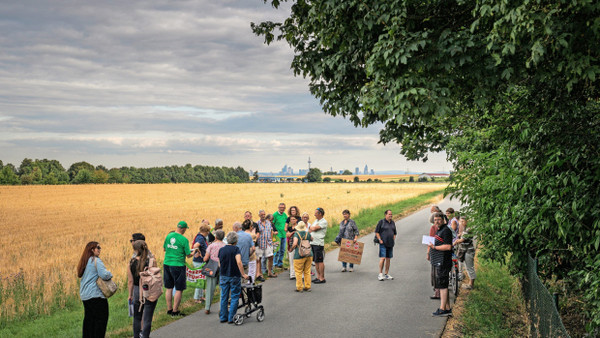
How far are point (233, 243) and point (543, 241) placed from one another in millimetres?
5613

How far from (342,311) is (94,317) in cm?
481

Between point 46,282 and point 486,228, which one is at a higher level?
point 486,228

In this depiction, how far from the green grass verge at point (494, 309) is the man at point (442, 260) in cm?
43

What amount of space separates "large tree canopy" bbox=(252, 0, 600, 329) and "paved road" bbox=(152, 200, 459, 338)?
8.49ft

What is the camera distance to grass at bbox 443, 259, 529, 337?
8.61m

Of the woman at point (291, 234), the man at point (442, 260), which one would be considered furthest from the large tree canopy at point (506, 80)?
the woman at point (291, 234)

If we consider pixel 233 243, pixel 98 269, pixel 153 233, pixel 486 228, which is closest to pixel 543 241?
pixel 486 228

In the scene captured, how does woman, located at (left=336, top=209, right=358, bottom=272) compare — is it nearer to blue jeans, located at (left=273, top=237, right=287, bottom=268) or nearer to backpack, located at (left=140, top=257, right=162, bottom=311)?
blue jeans, located at (left=273, top=237, right=287, bottom=268)

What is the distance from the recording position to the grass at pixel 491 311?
8608 mm

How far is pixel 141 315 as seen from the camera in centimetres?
809

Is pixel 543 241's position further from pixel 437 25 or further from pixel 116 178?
pixel 116 178

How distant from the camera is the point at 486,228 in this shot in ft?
29.5

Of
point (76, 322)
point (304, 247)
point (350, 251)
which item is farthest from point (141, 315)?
point (350, 251)

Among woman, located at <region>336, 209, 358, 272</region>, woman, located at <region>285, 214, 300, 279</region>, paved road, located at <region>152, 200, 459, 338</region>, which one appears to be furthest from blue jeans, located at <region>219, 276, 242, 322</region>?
woman, located at <region>336, 209, 358, 272</region>
